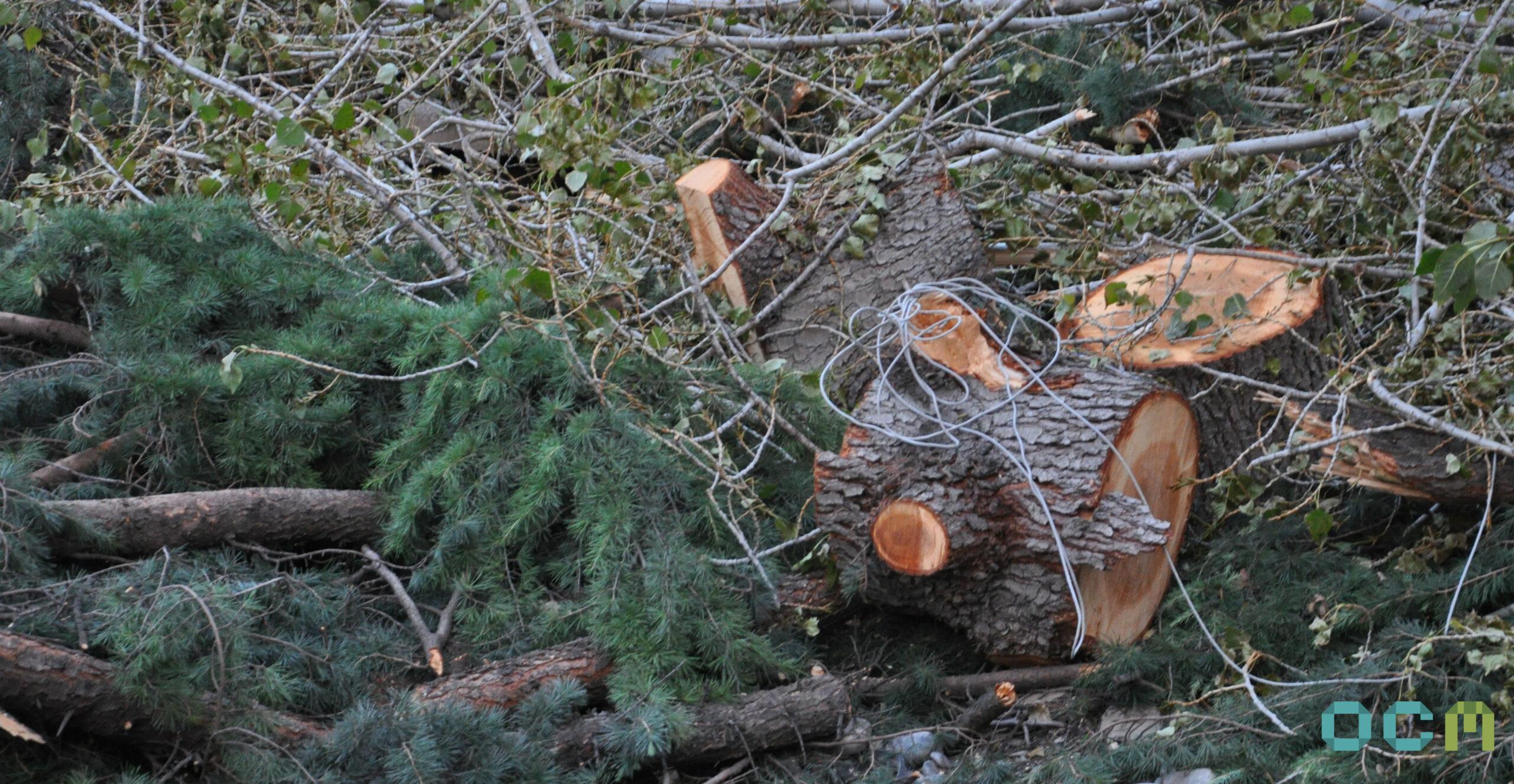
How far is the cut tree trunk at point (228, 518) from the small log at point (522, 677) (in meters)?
0.57

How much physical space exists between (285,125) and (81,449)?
0.98m

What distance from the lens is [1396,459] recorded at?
2947mm

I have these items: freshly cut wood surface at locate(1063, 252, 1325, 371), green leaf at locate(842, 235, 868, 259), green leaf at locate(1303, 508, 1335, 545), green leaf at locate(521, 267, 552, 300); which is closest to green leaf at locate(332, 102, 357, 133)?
green leaf at locate(521, 267, 552, 300)

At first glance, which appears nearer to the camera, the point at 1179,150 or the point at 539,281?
the point at 539,281

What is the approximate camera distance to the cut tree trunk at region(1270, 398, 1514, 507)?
2867mm

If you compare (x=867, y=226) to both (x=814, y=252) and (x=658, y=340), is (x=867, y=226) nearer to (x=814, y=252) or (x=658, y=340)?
(x=814, y=252)

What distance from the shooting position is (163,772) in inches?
94.7

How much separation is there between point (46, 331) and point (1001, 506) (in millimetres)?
2676

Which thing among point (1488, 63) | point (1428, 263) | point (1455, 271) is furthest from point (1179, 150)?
point (1455, 271)

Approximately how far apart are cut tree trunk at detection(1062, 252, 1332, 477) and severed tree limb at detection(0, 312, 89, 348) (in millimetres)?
2784

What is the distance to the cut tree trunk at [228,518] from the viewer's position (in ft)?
9.39

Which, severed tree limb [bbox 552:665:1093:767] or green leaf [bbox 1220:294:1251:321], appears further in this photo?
green leaf [bbox 1220:294:1251:321]

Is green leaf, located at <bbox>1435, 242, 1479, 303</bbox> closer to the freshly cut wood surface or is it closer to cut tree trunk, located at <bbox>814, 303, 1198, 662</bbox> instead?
cut tree trunk, located at <bbox>814, 303, 1198, 662</bbox>

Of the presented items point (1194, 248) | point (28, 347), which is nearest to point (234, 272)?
point (28, 347)
